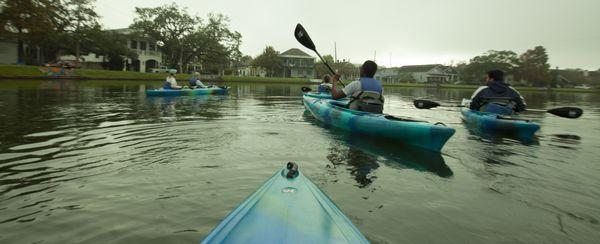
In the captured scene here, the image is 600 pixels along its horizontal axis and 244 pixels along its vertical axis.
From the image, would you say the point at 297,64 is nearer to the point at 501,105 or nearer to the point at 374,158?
the point at 501,105

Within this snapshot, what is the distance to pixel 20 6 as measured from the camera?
30.8 metres

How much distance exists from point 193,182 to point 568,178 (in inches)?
211

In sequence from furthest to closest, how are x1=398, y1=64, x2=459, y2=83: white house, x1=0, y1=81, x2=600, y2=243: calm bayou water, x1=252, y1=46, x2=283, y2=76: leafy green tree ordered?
x1=398, y1=64, x2=459, y2=83: white house < x1=252, y1=46, x2=283, y2=76: leafy green tree < x1=0, y1=81, x2=600, y2=243: calm bayou water

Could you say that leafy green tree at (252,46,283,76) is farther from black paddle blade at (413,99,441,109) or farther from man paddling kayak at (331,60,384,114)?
man paddling kayak at (331,60,384,114)

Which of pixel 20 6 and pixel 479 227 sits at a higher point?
pixel 20 6

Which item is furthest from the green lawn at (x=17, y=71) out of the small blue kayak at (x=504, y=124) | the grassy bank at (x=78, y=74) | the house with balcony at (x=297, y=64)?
the house with balcony at (x=297, y=64)

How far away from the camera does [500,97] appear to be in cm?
933

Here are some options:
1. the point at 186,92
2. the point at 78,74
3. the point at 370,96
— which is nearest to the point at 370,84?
the point at 370,96

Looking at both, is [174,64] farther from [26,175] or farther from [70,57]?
[26,175]

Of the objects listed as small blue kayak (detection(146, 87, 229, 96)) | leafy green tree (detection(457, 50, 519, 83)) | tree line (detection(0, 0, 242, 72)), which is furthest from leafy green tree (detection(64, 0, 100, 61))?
leafy green tree (detection(457, 50, 519, 83))

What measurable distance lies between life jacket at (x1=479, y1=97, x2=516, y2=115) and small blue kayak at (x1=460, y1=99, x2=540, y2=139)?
A: 0.40m

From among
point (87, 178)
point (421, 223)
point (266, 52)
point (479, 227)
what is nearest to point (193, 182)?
point (87, 178)

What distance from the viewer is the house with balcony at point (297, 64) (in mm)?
78000

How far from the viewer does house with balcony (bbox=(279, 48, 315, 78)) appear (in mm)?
78000
